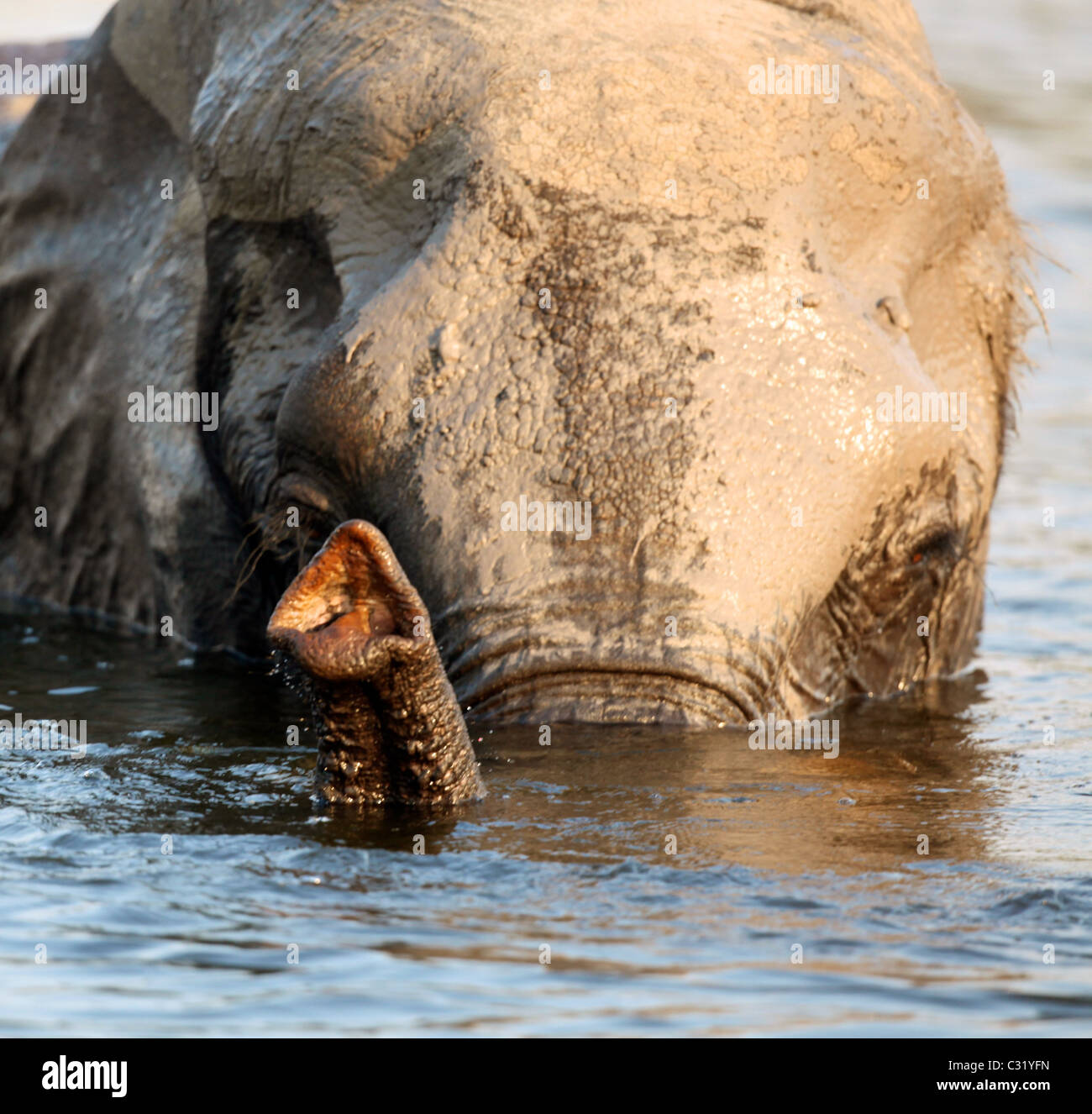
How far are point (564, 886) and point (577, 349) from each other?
1954 mm

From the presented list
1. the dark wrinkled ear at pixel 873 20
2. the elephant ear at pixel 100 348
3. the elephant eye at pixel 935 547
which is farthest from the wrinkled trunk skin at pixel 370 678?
the dark wrinkled ear at pixel 873 20

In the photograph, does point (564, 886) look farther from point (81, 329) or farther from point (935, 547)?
point (81, 329)

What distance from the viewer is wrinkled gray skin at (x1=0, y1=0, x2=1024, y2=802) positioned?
6164 millimetres

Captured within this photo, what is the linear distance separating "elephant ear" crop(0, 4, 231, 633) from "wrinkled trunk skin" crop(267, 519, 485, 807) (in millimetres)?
2819

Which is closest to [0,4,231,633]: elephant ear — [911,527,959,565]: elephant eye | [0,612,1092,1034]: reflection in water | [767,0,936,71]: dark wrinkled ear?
[0,612,1092,1034]: reflection in water

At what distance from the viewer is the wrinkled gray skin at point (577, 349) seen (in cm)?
616

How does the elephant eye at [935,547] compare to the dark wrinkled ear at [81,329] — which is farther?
the dark wrinkled ear at [81,329]

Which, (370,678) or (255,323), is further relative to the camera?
(255,323)

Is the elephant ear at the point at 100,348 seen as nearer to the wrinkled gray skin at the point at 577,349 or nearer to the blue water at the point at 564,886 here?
the wrinkled gray skin at the point at 577,349

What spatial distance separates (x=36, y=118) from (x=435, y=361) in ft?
11.6

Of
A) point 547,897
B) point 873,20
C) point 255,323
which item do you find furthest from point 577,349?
point 547,897

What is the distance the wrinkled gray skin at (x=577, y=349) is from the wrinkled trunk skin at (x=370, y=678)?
13 millimetres

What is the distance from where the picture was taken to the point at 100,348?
8742 mm

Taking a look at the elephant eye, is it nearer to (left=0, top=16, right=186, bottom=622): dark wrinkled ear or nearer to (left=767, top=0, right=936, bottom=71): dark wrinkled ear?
(left=767, top=0, right=936, bottom=71): dark wrinkled ear
